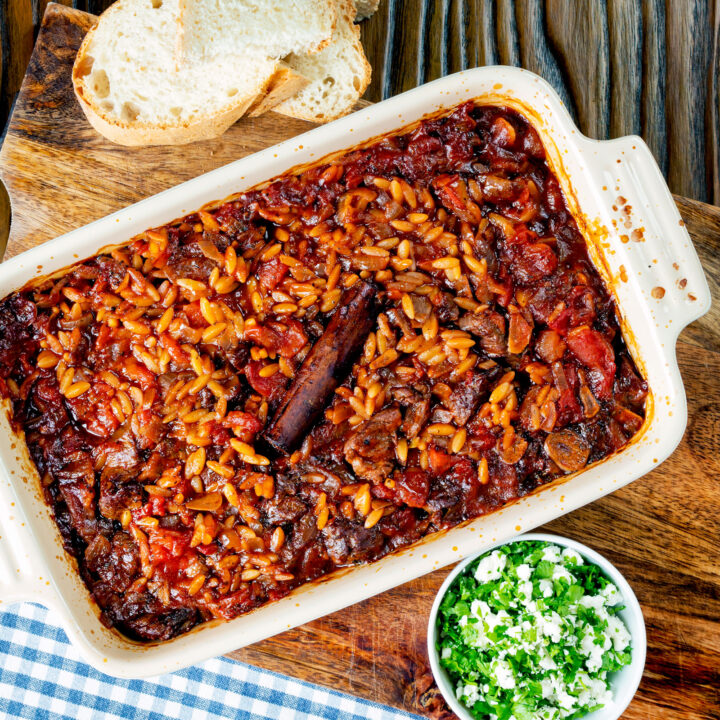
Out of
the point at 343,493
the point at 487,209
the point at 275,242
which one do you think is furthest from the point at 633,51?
the point at 343,493

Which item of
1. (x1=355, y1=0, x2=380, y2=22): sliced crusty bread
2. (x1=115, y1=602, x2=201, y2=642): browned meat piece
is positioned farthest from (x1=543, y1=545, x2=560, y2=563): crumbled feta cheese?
(x1=355, y1=0, x2=380, y2=22): sliced crusty bread

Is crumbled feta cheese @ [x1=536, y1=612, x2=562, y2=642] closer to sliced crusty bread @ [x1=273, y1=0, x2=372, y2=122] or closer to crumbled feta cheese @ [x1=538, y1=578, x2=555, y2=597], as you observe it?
crumbled feta cheese @ [x1=538, y1=578, x2=555, y2=597]

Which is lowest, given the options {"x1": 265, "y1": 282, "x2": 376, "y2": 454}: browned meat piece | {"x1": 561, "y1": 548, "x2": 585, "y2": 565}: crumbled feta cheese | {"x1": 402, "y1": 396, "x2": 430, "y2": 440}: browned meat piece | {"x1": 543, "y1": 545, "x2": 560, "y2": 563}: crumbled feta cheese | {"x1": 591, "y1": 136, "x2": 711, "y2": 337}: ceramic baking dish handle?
{"x1": 561, "y1": 548, "x2": 585, "y2": 565}: crumbled feta cheese

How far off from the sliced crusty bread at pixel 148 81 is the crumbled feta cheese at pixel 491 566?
1891mm

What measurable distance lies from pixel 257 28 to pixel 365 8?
2.01 feet

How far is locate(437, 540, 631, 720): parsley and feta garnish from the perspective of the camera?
8.59 feet

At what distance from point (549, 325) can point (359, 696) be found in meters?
1.61

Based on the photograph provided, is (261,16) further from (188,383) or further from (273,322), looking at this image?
(188,383)

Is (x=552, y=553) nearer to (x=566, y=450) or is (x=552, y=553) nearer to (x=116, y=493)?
(x=566, y=450)

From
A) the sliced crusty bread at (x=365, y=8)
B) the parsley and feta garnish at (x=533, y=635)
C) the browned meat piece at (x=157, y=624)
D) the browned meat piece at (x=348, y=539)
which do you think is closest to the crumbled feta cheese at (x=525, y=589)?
the parsley and feta garnish at (x=533, y=635)

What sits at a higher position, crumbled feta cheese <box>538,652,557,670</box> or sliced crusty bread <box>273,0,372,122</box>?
sliced crusty bread <box>273,0,372,122</box>

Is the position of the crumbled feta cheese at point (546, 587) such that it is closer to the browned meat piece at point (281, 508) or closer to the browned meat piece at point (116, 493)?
the browned meat piece at point (281, 508)

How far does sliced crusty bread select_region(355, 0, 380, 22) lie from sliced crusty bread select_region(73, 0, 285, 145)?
0.65 m

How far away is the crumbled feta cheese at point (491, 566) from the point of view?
8.84ft
